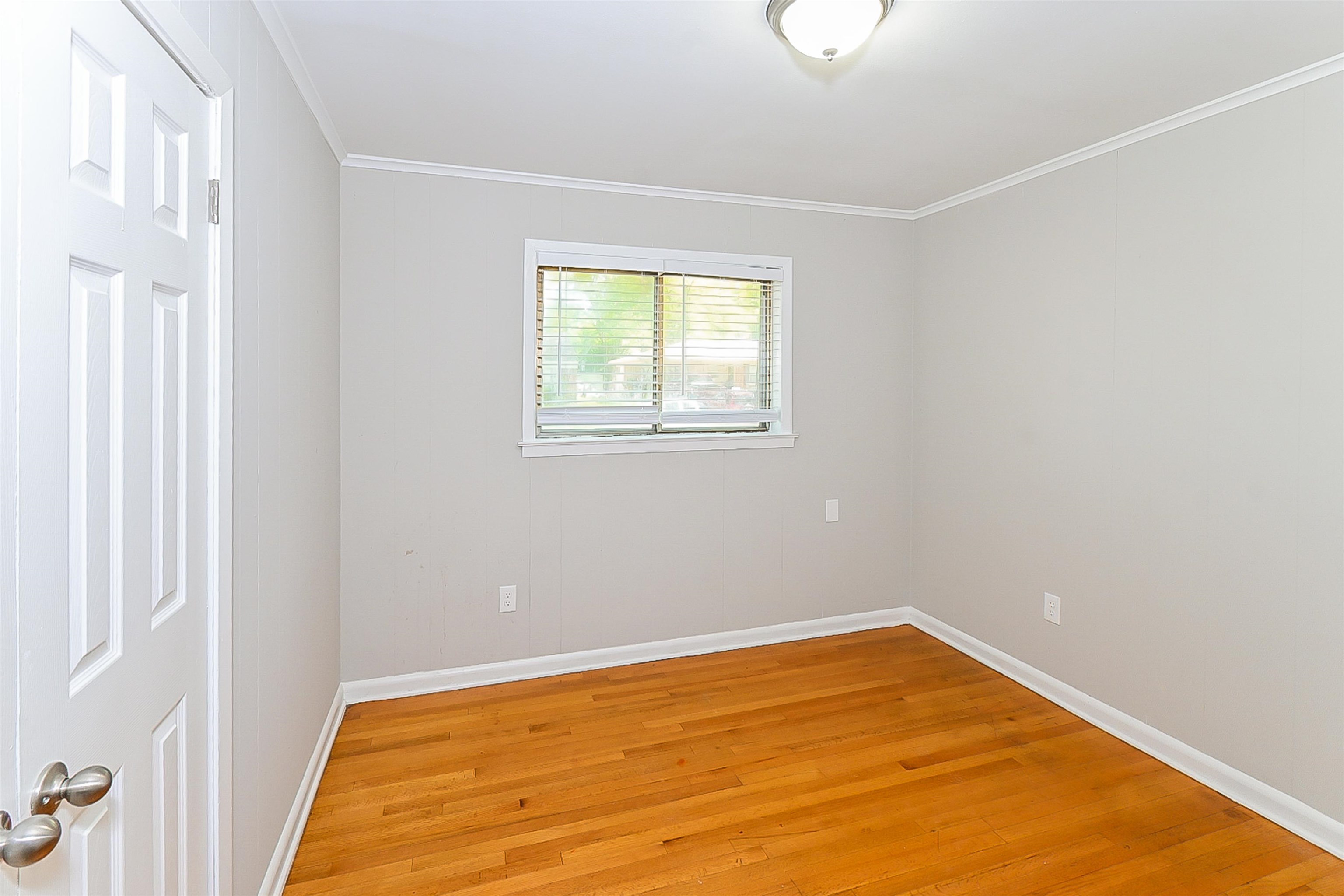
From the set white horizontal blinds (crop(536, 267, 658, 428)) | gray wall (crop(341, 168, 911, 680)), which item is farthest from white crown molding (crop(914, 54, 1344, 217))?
white horizontal blinds (crop(536, 267, 658, 428))

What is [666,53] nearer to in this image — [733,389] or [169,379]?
[169,379]

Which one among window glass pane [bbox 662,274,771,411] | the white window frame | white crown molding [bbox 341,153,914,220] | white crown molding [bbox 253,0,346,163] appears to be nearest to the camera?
white crown molding [bbox 253,0,346,163]

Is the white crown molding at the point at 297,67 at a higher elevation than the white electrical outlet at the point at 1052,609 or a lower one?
higher

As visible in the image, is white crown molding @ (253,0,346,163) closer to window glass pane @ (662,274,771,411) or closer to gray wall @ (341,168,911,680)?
gray wall @ (341,168,911,680)

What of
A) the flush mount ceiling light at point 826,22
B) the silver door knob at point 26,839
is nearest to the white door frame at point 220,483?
the silver door knob at point 26,839

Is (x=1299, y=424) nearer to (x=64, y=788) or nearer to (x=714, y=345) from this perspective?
(x=714, y=345)

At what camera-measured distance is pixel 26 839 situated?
0.79 m

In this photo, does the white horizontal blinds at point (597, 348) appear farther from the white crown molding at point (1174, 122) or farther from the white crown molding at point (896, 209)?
the white crown molding at point (1174, 122)

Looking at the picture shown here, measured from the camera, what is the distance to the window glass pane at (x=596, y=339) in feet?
10.6

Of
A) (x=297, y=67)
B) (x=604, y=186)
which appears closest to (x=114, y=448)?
(x=297, y=67)

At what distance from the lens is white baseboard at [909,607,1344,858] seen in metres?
2.13

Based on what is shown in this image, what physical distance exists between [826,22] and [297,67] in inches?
63.1

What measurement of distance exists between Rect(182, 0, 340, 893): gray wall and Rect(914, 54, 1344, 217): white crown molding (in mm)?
3000

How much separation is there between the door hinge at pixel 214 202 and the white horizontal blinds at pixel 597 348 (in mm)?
1783
